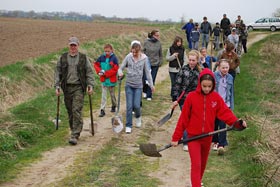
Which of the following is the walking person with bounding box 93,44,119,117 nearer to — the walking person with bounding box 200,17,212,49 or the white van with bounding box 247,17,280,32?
the walking person with bounding box 200,17,212,49

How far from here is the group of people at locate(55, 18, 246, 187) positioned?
19.6 ft

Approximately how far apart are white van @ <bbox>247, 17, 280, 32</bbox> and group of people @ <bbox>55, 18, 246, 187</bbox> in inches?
1410

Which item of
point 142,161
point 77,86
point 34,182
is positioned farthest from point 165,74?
point 34,182

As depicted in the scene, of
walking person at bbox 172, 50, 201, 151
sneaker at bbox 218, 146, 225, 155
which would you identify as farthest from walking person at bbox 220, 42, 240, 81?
sneaker at bbox 218, 146, 225, 155

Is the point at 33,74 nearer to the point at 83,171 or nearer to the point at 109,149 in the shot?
the point at 109,149

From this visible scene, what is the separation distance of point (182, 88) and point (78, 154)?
2224 mm

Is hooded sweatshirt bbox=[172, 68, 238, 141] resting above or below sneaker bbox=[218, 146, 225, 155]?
above

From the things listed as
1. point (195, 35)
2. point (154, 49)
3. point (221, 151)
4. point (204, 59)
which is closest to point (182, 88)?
point (221, 151)

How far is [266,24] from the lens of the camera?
45312 millimetres

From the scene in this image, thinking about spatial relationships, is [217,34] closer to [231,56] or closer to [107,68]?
[107,68]

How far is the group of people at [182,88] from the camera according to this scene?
235 inches

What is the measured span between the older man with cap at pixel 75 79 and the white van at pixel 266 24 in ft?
129

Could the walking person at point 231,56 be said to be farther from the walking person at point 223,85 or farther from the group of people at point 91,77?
the group of people at point 91,77

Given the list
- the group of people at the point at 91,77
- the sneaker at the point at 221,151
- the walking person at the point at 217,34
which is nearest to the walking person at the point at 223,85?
the sneaker at the point at 221,151
